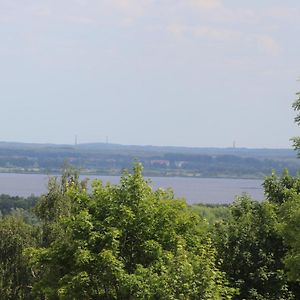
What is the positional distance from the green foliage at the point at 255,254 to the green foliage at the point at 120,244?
9.99 ft

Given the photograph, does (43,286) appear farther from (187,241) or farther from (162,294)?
(162,294)

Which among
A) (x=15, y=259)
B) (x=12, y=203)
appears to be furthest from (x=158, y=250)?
(x=12, y=203)

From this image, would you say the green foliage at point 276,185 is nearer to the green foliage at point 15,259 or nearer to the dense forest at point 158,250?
the dense forest at point 158,250

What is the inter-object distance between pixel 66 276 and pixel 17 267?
43.7ft

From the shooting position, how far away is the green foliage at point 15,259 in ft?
112

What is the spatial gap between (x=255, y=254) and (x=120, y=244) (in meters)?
6.33

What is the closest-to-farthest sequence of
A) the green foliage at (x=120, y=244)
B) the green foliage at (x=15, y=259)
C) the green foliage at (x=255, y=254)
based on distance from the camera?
the green foliage at (x=120, y=244)
the green foliage at (x=255, y=254)
the green foliage at (x=15, y=259)

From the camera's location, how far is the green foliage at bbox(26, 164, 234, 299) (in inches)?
816

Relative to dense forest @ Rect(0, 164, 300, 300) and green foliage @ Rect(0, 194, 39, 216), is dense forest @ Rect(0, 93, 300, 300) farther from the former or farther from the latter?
green foliage @ Rect(0, 194, 39, 216)

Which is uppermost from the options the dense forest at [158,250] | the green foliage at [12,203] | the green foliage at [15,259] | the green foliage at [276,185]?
the green foliage at [276,185]

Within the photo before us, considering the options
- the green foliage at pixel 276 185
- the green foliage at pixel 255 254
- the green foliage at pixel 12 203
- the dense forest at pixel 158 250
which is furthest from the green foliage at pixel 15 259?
the green foliage at pixel 12 203

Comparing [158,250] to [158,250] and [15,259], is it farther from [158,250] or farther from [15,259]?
[15,259]

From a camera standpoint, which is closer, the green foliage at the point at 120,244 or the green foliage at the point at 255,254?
the green foliage at the point at 120,244

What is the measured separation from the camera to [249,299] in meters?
25.5
